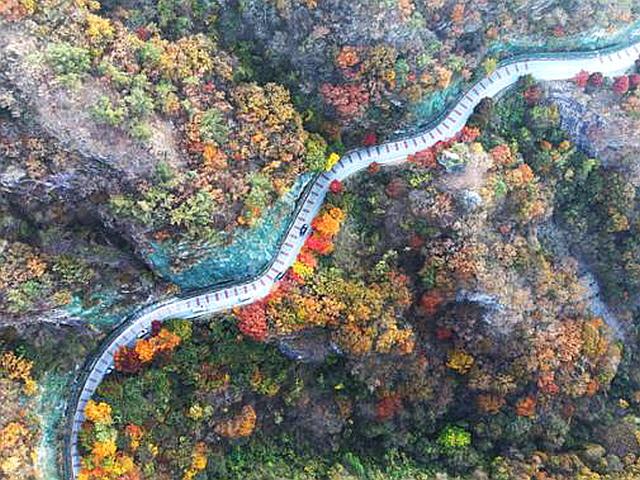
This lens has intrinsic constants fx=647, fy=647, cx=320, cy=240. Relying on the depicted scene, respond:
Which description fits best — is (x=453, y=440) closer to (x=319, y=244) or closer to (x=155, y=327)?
(x=319, y=244)

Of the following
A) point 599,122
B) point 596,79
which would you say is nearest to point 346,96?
point 599,122

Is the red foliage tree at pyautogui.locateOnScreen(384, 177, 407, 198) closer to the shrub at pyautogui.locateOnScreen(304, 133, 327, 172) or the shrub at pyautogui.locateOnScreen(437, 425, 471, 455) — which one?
the shrub at pyautogui.locateOnScreen(304, 133, 327, 172)

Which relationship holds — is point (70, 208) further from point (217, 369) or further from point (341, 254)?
point (341, 254)

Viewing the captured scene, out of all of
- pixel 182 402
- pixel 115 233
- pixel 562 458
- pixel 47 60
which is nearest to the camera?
Answer: pixel 47 60

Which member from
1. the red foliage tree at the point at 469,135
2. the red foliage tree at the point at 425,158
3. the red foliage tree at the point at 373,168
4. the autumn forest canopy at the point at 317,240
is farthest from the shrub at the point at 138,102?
the red foliage tree at the point at 469,135

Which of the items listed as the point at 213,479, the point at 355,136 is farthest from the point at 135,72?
the point at 213,479

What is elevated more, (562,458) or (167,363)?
(167,363)
